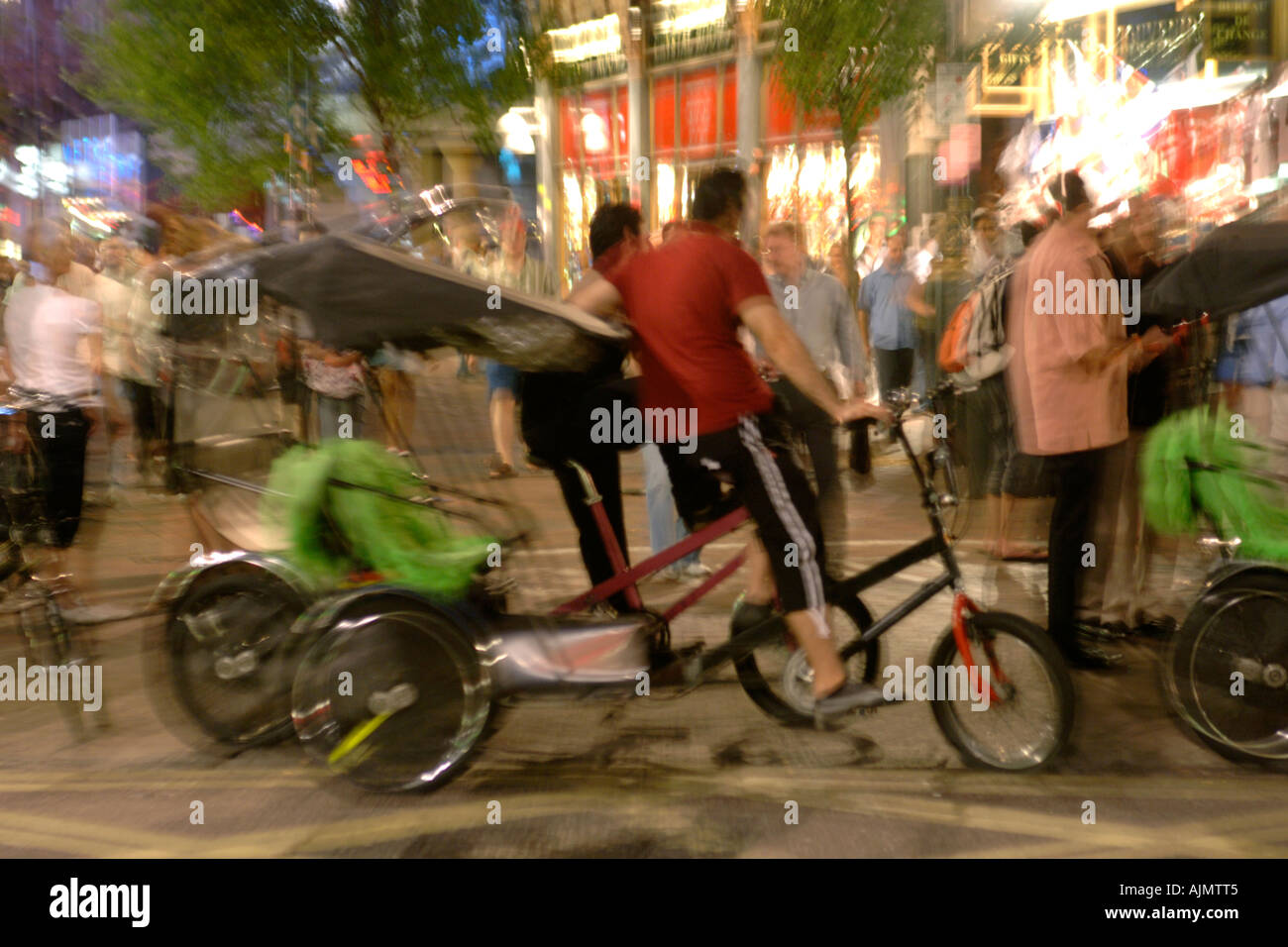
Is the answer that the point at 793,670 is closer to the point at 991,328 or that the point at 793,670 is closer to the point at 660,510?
the point at 660,510

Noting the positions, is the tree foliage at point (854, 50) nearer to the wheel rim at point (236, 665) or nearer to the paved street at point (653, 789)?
the paved street at point (653, 789)

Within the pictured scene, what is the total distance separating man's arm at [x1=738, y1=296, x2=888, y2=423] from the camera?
4.15m

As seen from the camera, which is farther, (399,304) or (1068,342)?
(1068,342)

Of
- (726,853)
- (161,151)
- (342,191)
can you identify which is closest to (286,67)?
(342,191)

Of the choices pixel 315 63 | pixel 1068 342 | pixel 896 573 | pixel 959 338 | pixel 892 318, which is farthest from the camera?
pixel 315 63

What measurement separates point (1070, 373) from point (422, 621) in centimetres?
274

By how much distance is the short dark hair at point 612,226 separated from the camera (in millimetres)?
5449

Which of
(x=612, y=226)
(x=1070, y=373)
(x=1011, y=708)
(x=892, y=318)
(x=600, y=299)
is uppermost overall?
(x=892, y=318)

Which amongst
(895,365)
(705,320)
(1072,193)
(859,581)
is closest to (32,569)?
(705,320)

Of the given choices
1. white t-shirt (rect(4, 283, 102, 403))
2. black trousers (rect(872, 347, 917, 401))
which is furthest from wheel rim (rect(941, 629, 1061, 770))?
black trousers (rect(872, 347, 917, 401))

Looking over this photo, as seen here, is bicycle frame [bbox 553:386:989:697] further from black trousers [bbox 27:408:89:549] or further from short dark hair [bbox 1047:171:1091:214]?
black trousers [bbox 27:408:89:549]

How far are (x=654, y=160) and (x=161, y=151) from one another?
7710 mm

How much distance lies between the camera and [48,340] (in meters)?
6.09

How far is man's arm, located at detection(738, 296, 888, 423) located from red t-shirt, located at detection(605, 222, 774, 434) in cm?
5
